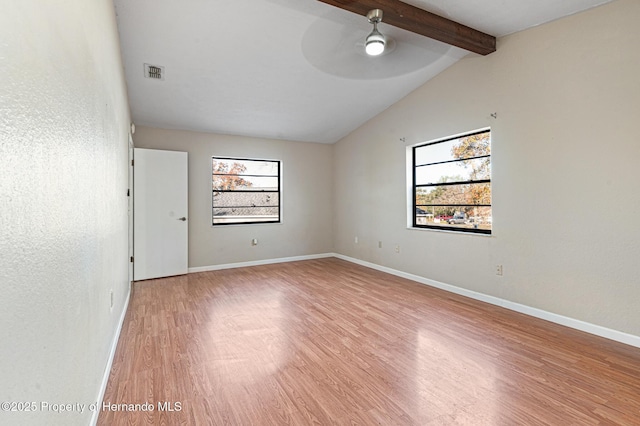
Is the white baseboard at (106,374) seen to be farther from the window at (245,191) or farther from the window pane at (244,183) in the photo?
the window pane at (244,183)

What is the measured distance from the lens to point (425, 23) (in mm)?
3102

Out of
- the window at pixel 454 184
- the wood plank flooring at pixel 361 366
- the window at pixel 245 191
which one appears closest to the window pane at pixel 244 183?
the window at pixel 245 191

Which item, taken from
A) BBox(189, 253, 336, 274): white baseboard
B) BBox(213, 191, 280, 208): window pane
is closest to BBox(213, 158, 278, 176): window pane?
BBox(213, 191, 280, 208): window pane

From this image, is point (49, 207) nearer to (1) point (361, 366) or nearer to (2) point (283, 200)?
(1) point (361, 366)

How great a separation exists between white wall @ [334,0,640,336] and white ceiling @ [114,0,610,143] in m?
0.31

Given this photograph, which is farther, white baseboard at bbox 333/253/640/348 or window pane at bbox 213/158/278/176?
window pane at bbox 213/158/278/176

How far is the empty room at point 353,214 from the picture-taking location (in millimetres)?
1147

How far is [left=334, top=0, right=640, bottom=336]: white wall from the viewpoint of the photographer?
8.95ft

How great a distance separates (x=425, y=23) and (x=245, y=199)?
4.09 meters

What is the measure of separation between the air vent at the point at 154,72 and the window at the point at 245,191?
1954mm

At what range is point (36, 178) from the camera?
2.95ft

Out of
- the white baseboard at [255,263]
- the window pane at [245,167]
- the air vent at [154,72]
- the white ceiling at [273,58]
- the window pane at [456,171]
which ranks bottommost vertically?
the white baseboard at [255,263]

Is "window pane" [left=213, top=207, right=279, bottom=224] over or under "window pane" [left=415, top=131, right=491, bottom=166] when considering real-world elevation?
under

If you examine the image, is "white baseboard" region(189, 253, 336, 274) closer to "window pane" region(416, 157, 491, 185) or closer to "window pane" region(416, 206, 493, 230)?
"window pane" region(416, 206, 493, 230)
